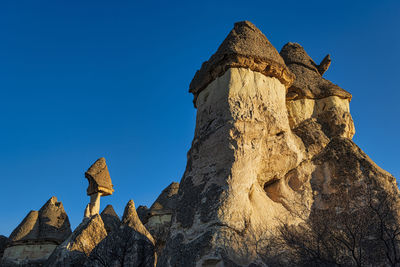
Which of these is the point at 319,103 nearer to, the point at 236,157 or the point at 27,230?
the point at 236,157

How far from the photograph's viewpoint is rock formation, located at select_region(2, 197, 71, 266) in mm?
19547

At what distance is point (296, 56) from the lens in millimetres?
15797

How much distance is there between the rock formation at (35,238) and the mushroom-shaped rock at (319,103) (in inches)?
503

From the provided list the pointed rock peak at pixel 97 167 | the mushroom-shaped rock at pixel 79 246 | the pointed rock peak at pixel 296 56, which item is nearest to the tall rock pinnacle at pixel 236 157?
the pointed rock peak at pixel 296 56

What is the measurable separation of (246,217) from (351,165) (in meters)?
4.15

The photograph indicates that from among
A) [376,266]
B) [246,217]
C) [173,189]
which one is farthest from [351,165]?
[173,189]

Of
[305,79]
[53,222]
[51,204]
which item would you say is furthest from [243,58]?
[51,204]

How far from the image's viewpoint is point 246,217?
31.4ft

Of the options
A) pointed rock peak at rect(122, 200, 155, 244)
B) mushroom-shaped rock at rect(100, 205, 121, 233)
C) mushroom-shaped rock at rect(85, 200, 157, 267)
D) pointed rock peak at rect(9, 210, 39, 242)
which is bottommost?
mushroom-shaped rock at rect(85, 200, 157, 267)

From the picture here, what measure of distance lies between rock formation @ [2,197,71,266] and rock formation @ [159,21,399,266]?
1161 cm

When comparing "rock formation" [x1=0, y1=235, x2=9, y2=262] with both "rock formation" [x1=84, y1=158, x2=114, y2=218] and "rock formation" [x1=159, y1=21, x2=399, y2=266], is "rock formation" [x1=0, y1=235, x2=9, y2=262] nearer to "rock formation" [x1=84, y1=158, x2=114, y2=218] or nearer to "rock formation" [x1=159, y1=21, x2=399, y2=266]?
"rock formation" [x1=84, y1=158, x2=114, y2=218]

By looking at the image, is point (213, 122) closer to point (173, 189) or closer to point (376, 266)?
point (376, 266)

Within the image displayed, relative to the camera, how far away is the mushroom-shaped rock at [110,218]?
2159 cm

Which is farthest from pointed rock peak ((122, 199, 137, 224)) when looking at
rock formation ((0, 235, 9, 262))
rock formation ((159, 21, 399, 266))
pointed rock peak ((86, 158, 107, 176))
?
rock formation ((0, 235, 9, 262))
